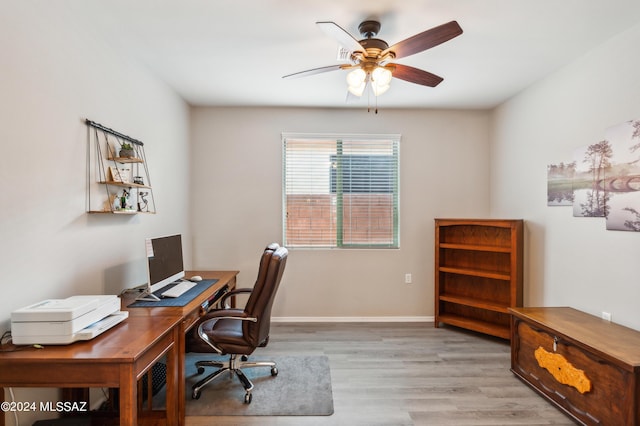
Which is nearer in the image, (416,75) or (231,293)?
(416,75)

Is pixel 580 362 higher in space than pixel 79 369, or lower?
lower

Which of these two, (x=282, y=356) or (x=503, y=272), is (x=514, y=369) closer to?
(x=503, y=272)

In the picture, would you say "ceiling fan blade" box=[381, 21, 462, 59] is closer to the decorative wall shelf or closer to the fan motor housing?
the fan motor housing

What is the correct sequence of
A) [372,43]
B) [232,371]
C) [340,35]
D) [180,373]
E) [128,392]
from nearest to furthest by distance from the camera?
[128,392] < [340,35] < [180,373] < [372,43] < [232,371]

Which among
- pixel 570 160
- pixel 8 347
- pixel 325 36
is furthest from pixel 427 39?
pixel 8 347

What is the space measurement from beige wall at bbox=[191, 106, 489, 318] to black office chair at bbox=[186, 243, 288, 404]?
1.43 m

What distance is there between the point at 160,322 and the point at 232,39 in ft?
6.57

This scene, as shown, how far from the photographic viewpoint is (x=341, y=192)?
3797 mm

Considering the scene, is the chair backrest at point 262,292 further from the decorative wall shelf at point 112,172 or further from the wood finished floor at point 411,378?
the decorative wall shelf at point 112,172

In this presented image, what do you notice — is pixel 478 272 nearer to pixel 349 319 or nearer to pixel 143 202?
pixel 349 319

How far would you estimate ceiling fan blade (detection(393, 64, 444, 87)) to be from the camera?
211 centimetres

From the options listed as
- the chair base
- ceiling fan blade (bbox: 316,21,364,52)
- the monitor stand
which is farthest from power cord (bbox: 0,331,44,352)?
ceiling fan blade (bbox: 316,21,364,52)

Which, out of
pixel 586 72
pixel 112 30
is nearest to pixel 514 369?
pixel 586 72

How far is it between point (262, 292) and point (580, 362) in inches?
82.6
